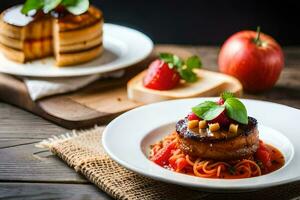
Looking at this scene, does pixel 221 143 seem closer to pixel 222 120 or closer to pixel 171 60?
pixel 222 120

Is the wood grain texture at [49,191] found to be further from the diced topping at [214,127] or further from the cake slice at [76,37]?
the cake slice at [76,37]

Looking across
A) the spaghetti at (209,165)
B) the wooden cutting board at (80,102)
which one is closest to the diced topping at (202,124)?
the spaghetti at (209,165)

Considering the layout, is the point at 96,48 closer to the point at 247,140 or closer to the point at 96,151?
the point at 96,151

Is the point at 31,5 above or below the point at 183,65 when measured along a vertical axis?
above

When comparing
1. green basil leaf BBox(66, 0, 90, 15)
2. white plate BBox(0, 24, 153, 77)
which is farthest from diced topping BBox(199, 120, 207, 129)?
green basil leaf BBox(66, 0, 90, 15)

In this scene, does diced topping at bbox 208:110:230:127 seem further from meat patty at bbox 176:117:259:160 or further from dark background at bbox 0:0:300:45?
dark background at bbox 0:0:300:45

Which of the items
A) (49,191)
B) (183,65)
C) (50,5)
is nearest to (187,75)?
(183,65)
